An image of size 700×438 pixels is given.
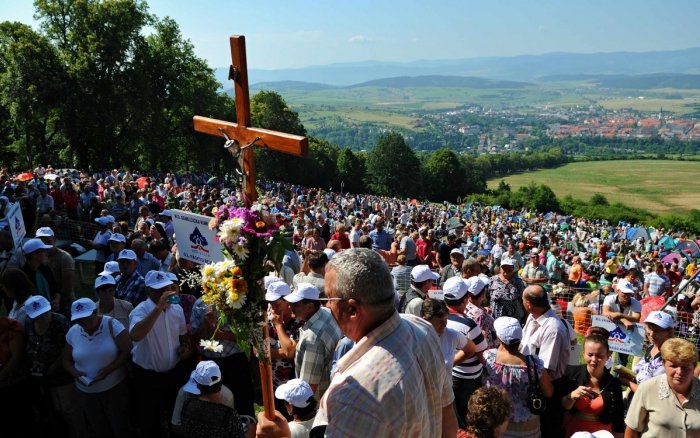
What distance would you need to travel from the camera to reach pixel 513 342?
175 inches

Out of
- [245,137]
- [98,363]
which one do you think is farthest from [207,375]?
[245,137]

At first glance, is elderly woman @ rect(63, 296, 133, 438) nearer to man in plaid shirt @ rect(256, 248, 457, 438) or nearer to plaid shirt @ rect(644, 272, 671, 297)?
man in plaid shirt @ rect(256, 248, 457, 438)

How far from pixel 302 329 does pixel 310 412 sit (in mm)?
934

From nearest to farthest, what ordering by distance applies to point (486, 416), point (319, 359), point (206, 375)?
point (486, 416) < point (206, 375) < point (319, 359)

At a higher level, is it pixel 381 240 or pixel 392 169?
pixel 381 240

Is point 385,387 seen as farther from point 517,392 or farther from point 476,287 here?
point 476,287

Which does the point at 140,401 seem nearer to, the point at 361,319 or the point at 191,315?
the point at 191,315

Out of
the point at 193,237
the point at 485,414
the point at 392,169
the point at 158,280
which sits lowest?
the point at 392,169

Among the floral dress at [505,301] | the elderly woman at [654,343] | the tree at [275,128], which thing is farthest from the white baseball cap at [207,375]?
the tree at [275,128]

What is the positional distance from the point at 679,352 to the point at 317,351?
244cm

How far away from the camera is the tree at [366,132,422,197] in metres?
95.5

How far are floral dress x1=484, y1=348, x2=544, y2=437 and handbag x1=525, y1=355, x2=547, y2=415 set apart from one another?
28 millimetres

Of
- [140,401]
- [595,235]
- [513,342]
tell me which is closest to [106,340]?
[140,401]

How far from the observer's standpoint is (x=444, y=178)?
97188 millimetres
